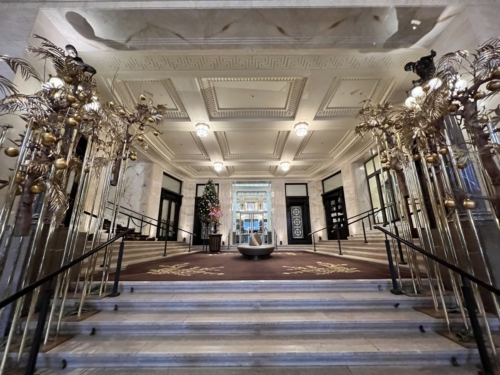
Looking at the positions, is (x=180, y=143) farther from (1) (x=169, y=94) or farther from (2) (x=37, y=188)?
(2) (x=37, y=188)

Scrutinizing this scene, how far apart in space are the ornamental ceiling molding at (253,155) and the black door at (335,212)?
3406mm

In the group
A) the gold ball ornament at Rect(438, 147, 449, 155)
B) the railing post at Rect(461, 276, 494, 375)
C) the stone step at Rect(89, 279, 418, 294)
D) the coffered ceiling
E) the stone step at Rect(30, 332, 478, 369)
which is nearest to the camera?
the railing post at Rect(461, 276, 494, 375)

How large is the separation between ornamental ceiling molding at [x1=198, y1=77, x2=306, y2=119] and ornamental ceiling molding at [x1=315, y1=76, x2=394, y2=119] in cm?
72

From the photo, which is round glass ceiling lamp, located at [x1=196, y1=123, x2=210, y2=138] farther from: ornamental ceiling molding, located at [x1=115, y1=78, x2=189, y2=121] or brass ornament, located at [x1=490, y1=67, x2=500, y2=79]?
brass ornament, located at [x1=490, y1=67, x2=500, y2=79]

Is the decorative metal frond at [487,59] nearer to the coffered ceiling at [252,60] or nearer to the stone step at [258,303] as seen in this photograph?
the coffered ceiling at [252,60]

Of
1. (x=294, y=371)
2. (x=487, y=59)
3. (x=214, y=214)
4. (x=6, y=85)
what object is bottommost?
(x=294, y=371)

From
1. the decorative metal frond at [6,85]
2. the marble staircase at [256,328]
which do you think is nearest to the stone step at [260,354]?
the marble staircase at [256,328]

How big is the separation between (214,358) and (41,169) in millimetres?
2175

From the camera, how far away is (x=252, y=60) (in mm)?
3723

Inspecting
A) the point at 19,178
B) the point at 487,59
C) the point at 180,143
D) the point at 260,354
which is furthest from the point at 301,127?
the point at 19,178

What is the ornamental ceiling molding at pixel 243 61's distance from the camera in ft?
11.7

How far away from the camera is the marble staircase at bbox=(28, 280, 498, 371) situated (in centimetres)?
147

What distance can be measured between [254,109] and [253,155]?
284 cm

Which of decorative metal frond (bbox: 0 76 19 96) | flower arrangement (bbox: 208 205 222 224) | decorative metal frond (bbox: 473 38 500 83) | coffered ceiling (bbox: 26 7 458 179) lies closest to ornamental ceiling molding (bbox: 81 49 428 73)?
coffered ceiling (bbox: 26 7 458 179)
